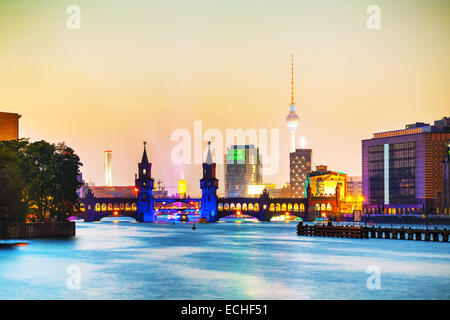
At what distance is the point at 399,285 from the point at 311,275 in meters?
10.8

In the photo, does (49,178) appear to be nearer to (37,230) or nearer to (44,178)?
(44,178)

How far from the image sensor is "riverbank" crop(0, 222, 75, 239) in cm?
11141

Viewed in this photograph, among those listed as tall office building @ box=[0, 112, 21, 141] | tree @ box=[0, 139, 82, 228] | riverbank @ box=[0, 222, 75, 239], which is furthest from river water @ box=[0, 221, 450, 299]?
tall office building @ box=[0, 112, 21, 141]

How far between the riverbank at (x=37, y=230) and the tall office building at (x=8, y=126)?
25.0m

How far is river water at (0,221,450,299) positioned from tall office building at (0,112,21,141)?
39.7m

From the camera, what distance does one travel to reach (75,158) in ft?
395

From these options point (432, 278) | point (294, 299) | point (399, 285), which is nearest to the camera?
point (294, 299)

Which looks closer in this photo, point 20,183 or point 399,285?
point 399,285

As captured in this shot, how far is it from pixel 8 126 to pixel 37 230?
31.8 metres

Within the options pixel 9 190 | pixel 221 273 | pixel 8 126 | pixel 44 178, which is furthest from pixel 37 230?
pixel 221 273

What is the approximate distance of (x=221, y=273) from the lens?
2808 inches

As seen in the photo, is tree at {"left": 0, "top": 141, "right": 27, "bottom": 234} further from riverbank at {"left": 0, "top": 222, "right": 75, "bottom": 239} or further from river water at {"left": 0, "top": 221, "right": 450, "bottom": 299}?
riverbank at {"left": 0, "top": 222, "right": 75, "bottom": 239}
